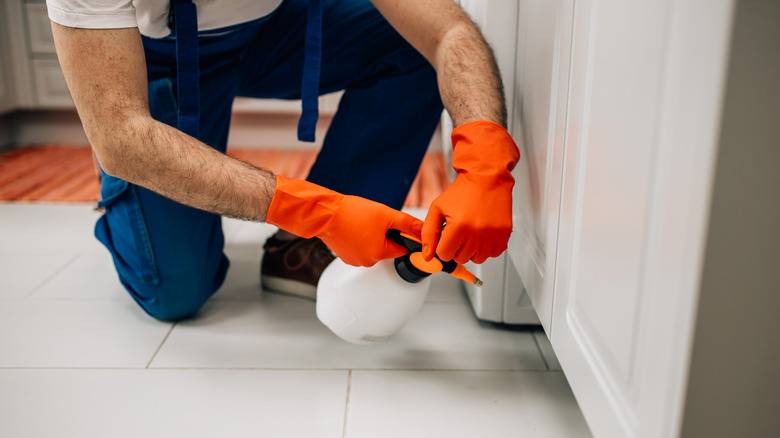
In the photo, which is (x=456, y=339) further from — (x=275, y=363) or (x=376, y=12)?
(x=376, y=12)

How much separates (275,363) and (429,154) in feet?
5.73

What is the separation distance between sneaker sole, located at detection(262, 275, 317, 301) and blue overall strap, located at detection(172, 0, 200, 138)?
42cm

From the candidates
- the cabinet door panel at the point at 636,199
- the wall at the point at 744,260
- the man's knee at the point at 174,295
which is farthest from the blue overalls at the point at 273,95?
the wall at the point at 744,260

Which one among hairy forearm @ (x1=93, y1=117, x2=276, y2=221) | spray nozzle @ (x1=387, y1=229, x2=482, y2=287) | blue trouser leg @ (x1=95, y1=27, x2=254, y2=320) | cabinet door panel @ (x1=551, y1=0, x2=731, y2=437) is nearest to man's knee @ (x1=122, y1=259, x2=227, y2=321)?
blue trouser leg @ (x1=95, y1=27, x2=254, y2=320)

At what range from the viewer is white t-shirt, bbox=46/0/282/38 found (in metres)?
0.89

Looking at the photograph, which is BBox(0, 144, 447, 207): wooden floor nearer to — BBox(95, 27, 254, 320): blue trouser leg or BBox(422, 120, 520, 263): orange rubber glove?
BBox(95, 27, 254, 320): blue trouser leg

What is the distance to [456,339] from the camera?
48.9 inches

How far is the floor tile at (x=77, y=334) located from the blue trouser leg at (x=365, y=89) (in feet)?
1.58

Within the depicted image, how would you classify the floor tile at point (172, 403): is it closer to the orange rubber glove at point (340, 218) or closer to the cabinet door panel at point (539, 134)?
the orange rubber glove at point (340, 218)

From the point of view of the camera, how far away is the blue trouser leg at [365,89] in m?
Answer: 1.38

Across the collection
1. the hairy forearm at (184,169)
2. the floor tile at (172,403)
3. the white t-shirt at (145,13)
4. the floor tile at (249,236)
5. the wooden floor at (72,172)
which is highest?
the white t-shirt at (145,13)

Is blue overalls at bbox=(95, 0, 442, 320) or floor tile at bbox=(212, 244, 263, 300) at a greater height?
blue overalls at bbox=(95, 0, 442, 320)

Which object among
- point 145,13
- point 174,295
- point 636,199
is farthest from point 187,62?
point 636,199

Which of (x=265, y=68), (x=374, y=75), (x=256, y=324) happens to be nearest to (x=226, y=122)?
(x=265, y=68)
